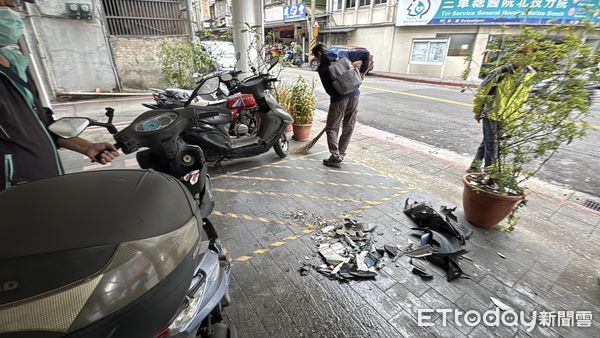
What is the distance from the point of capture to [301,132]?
16.8ft

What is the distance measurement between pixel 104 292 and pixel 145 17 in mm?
9769

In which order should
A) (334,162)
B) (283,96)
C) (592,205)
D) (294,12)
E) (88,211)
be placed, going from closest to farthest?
(88,211)
(592,205)
(334,162)
(283,96)
(294,12)

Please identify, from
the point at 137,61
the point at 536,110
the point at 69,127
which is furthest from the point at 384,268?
the point at 137,61

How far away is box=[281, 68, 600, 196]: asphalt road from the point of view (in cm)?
422

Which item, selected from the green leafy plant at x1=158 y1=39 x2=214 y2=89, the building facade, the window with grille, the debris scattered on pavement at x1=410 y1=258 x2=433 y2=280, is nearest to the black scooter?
the debris scattered on pavement at x1=410 y1=258 x2=433 y2=280

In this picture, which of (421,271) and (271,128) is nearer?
(421,271)

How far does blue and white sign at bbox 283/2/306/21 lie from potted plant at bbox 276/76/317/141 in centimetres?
1810

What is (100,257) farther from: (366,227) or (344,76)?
(344,76)

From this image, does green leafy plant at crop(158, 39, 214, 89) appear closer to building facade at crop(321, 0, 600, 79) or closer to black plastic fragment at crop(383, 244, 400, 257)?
black plastic fragment at crop(383, 244, 400, 257)

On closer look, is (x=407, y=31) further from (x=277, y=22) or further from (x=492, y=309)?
(x=492, y=309)

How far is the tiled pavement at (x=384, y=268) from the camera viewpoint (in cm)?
182

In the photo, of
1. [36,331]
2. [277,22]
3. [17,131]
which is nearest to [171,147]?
[17,131]

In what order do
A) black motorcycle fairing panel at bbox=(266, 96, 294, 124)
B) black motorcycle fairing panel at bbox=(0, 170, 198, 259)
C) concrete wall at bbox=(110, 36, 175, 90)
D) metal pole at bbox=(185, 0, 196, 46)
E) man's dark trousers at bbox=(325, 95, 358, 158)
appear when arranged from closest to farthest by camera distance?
1. black motorcycle fairing panel at bbox=(0, 170, 198, 259)
2. man's dark trousers at bbox=(325, 95, 358, 158)
3. black motorcycle fairing panel at bbox=(266, 96, 294, 124)
4. concrete wall at bbox=(110, 36, 175, 90)
5. metal pole at bbox=(185, 0, 196, 46)

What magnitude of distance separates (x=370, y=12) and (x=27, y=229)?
67.9ft
